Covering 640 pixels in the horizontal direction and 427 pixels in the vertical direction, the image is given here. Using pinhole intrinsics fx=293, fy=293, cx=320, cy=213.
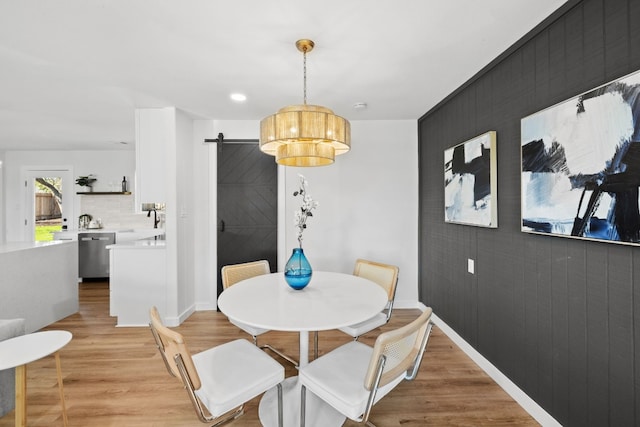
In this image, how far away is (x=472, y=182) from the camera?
2.46m

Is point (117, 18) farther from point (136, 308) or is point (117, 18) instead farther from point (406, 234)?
point (406, 234)

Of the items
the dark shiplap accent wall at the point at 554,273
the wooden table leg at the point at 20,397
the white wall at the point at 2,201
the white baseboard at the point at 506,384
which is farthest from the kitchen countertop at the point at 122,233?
the dark shiplap accent wall at the point at 554,273

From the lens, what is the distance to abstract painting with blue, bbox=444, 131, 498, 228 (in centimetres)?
218

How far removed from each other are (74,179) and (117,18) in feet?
17.4

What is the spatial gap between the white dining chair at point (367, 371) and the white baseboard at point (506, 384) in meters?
0.92

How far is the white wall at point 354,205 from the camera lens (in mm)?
3719

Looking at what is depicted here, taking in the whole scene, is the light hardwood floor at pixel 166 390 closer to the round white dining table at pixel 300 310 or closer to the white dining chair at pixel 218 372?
the round white dining table at pixel 300 310

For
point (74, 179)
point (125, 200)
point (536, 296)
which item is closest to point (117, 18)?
point (536, 296)

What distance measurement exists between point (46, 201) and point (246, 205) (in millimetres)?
4744

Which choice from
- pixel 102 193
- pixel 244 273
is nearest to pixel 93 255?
pixel 102 193

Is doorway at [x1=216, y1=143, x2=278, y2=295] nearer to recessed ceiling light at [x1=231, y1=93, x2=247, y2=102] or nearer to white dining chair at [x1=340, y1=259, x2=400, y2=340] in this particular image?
recessed ceiling light at [x1=231, y1=93, x2=247, y2=102]

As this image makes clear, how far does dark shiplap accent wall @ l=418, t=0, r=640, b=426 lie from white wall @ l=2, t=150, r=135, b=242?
5979 millimetres

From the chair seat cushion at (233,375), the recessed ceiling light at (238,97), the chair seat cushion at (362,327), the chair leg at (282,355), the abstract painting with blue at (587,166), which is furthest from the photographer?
the recessed ceiling light at (238,97)

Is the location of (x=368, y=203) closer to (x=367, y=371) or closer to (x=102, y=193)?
(x=367, y=371)
